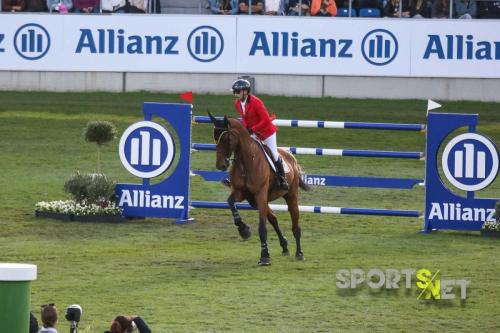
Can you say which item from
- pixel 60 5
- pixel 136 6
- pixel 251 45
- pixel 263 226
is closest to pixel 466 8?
pixel 251 45

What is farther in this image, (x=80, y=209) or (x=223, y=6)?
(x=223, y=6)

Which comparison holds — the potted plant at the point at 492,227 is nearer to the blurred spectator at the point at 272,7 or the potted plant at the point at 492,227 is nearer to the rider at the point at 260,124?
the rider at the point at 260,124

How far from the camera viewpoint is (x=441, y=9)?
33.2 m

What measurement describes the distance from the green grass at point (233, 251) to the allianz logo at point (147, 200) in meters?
0.33

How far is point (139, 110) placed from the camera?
31641 millimetres

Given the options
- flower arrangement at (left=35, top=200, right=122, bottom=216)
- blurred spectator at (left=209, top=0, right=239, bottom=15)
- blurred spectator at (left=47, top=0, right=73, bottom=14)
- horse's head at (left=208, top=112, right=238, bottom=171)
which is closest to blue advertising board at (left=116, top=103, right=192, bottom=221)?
flower arrangement at (left=35, top=200, right=122, bottom=216)

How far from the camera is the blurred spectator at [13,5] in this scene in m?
33.5

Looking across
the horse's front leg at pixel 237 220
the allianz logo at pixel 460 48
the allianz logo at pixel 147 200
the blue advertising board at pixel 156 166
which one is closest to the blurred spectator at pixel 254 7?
the allianz logo at pixel 460 48

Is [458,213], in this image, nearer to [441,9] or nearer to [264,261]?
[264,261]

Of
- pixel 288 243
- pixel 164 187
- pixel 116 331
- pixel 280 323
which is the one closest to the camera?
pixel 116 331

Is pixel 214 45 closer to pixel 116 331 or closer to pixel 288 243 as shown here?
pixel 288 243

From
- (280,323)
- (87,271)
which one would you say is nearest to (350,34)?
(87,271)

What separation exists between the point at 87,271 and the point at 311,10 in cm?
1673

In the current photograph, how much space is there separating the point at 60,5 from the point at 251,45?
16.0 feet
